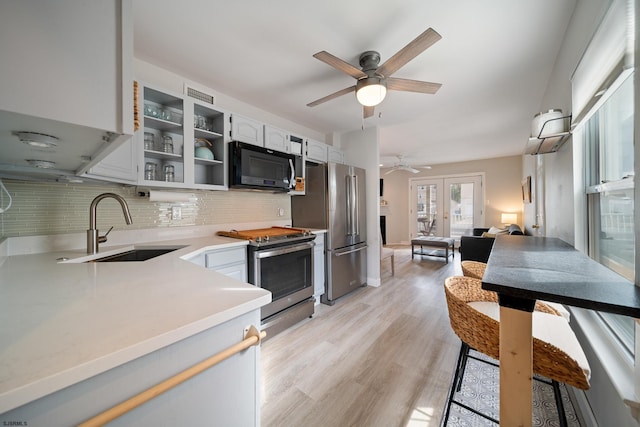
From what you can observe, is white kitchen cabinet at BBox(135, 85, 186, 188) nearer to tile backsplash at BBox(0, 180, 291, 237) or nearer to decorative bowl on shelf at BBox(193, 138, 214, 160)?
decorative bowl on shelf at BBox(193, 138, 214, 160)

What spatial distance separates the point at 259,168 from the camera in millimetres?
2494

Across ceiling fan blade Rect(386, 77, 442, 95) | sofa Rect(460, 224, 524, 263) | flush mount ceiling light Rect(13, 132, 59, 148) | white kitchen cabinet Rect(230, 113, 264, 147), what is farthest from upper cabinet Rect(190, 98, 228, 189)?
sofa Rect(460, 224, 524, 263)

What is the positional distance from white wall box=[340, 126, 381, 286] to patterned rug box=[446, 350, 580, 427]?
1.93 metres

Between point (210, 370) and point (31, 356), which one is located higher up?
point (31, 356)

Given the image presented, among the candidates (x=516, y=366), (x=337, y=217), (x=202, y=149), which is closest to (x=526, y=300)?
(x=516, y=366)

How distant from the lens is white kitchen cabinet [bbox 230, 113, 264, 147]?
2387 millimetres

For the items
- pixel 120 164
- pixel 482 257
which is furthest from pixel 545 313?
pixel 482 257

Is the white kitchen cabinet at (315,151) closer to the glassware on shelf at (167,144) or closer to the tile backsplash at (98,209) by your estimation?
the tile backsplash at (98,209)

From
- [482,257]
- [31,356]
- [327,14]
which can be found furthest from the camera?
[482,257]

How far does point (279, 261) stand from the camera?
7.71 feet

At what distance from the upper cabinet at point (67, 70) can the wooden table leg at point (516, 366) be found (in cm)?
129

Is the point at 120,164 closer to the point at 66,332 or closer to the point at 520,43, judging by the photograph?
the point at 66,332

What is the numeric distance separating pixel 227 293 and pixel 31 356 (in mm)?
413

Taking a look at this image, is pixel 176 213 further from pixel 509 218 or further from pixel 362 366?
pixel 509 218
